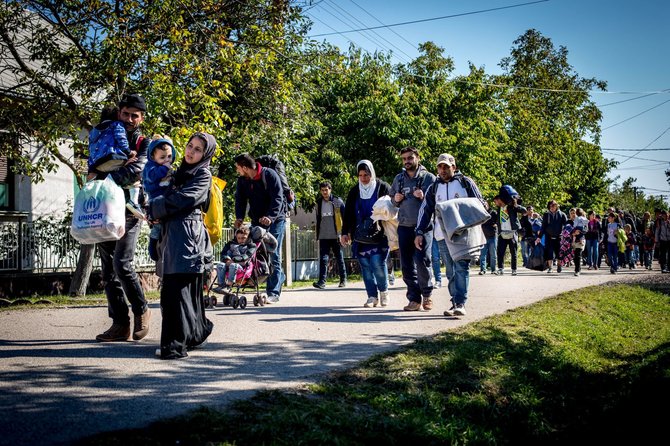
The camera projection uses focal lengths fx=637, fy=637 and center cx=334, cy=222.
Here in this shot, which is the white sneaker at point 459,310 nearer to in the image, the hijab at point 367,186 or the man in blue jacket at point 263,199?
the hijab at point 367,186

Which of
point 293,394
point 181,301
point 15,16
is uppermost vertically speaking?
point 15,16

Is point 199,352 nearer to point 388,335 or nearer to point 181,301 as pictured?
point 181,301

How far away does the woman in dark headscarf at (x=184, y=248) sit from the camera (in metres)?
5.47

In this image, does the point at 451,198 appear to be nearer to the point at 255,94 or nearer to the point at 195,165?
the point at 195,165

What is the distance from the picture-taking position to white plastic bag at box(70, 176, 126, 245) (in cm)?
573

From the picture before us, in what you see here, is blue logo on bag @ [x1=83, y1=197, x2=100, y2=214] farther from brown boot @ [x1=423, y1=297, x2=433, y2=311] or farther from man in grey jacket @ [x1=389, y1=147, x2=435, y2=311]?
brown boot @ [x1=423, y1=297, x2=433, y2=311]

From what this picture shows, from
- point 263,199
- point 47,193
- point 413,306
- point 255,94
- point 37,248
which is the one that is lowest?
point 413,306

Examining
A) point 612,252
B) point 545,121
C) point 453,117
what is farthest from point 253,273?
point 545,121

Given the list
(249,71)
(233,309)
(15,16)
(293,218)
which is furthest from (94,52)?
(293,218)

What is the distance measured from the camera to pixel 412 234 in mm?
9172

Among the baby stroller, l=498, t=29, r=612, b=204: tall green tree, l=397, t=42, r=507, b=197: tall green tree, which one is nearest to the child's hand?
the baby stroller

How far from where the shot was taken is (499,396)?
17.6ft

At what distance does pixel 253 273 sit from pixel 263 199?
1162 mm

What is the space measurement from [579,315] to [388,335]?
412 cm
